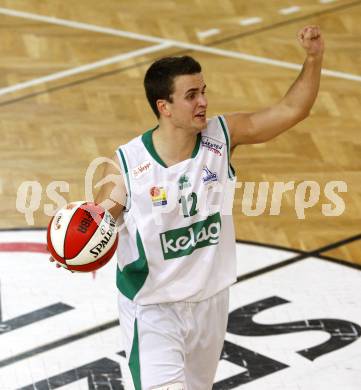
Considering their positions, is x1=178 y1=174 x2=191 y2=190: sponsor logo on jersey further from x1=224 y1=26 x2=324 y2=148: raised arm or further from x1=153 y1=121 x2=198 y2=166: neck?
x1=224 y1=26 x2=324 y2=148: raised arm

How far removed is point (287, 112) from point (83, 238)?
48.6 inches

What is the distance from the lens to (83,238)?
17.1ft

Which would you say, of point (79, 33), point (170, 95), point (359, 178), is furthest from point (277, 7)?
point (170, 95)

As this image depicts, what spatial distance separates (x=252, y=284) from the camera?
772 centimetres

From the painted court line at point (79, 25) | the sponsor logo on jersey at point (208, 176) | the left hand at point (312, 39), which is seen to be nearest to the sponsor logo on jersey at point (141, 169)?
the sponsor logo on jersey at point (208, 176)

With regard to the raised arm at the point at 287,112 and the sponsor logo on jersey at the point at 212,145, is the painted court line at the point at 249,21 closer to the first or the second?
the raised arm at the point at 287,112

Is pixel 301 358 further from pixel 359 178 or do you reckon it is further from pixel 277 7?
pixel 277 7

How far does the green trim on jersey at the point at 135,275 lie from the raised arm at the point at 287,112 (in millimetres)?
784

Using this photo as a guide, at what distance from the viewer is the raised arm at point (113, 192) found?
5344 mm

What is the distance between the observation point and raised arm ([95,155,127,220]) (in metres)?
5.34

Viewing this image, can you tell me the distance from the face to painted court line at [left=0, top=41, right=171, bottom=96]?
19.9 ft

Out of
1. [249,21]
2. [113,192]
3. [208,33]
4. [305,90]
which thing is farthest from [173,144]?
[249,21]

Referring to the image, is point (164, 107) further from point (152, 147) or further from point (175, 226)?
point (175, 226)

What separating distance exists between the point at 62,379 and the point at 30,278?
1.38m
